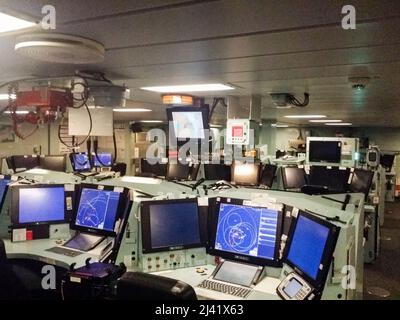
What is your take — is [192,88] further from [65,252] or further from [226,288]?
[226,288]

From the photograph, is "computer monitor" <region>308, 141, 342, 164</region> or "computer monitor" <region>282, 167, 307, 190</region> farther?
"computer monitor" <region>308, 141, 342, 164</region>

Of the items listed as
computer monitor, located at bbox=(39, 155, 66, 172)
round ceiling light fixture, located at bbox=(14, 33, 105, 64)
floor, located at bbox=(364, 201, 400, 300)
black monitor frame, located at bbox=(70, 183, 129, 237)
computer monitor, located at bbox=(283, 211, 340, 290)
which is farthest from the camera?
computer monitor, located at bbox=(39, 155, 66, 172)

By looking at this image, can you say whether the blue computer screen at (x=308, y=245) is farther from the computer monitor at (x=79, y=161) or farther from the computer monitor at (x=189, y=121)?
the computer monitor at (x=79, y=161)

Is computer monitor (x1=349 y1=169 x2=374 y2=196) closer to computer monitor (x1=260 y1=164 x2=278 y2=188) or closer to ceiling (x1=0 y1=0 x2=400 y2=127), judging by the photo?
computer monitor (x1=260 y1=164 x2=278 y2=188)

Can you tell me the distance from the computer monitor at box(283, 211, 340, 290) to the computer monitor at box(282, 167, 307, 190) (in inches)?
147

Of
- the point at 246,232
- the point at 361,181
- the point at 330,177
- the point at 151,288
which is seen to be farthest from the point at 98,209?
the point at 330,177

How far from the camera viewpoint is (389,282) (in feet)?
13.9

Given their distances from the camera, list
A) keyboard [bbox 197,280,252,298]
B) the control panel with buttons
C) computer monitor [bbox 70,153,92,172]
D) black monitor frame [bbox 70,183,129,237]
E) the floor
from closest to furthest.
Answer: keyboard [bbox 197,280,252,298]
the control panel with buttons
black monitor frame [bbox 70,183,129,237]
the floor
computer monitor [bbox 70,153,92,172]

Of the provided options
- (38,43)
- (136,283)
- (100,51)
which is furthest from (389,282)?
(38,43)

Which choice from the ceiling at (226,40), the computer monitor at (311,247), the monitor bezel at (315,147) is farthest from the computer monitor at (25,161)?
the computer monitor at (311,247)

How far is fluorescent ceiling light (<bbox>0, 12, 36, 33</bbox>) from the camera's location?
1.55 m

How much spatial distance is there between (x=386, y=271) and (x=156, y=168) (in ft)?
15.2

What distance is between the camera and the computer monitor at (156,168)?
7386 millimetres

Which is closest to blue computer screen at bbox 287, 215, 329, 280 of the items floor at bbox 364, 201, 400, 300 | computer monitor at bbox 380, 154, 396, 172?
floor at bbox 364, 201, 400, 300
